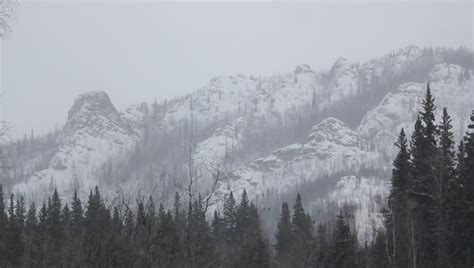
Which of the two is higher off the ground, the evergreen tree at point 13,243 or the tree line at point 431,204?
the tree line at point 431,204

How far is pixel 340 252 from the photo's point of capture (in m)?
48.5

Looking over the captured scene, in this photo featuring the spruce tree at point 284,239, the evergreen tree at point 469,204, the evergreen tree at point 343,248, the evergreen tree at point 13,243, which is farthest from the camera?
the spruce tree at point 284,239

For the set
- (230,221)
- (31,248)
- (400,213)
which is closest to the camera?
(31,248)

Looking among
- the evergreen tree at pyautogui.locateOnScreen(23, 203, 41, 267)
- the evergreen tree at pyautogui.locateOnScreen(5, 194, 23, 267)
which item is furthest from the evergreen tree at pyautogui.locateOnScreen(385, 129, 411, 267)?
the evergreen tree at pyautogui.locateOnScreen(5, 194, 23, 267)

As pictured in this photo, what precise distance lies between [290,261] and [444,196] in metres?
25.5

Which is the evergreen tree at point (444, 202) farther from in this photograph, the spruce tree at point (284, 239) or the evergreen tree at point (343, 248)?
the spruce tree at point (284, 239)

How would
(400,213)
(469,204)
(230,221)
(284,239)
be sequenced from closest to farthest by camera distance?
(469,204) → (400,213) → (284,239) → (230,221)

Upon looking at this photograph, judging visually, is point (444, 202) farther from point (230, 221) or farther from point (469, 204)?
point (230, 221)

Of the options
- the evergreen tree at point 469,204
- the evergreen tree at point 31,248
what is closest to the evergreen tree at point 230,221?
the evergreen tree at point 31,248

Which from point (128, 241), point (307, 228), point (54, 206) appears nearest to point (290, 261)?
point (307, 228)

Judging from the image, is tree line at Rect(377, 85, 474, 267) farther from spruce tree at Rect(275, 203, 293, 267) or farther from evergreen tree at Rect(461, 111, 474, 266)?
spruce tree at Rect(275, 203, 293, 267)

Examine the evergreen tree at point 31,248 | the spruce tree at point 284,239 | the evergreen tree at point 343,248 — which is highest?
the evergreen tree at point 31,248

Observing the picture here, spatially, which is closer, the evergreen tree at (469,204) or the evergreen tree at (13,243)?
the evergreen tree at (469,204)

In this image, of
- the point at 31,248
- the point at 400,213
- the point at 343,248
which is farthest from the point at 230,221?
the point at 31,248
